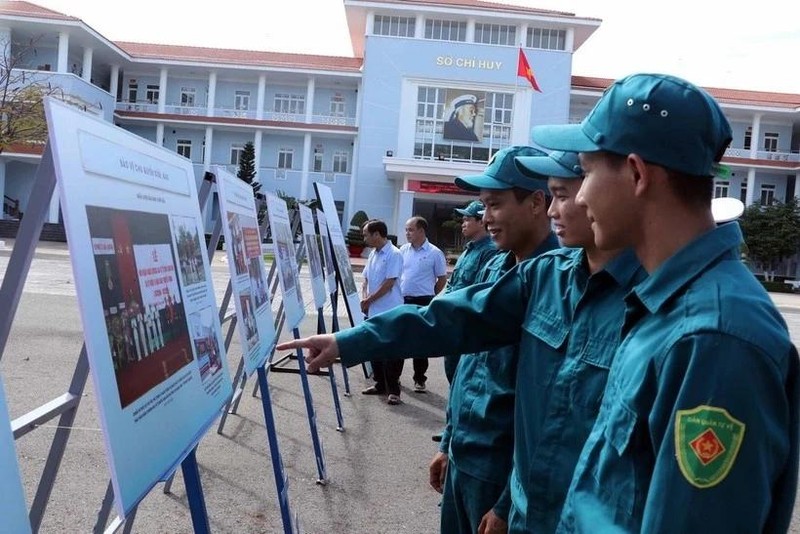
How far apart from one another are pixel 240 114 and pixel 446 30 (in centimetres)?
1178

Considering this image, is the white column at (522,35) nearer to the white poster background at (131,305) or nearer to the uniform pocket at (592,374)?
the white poster background at (131,305)

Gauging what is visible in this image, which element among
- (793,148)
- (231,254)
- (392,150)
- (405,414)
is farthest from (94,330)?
(793,148)

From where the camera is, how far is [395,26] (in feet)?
123

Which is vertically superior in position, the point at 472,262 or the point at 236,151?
the point at 236,151

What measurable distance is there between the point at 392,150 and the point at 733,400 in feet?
122

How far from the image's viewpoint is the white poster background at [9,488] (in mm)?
1236

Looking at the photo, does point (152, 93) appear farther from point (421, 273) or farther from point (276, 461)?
point (276, 461)

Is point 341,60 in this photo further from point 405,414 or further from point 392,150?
point 405,414

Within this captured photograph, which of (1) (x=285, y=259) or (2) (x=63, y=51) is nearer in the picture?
(1) (x=285, y=259)

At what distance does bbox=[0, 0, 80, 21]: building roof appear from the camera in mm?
34478

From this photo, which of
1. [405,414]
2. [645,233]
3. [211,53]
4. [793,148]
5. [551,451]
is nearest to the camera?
[645,233]

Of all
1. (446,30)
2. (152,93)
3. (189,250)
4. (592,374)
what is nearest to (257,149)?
(152,93)

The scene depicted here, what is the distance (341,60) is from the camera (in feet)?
135

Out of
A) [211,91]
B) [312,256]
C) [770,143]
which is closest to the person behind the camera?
[312,256]
